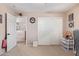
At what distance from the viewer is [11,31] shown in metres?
4.14

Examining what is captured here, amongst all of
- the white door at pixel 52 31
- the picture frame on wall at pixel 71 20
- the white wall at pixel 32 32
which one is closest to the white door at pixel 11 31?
the white door at pixel 52 31

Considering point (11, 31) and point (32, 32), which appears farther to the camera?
point (32, 32)

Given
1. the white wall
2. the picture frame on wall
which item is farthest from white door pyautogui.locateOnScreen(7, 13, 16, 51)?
the picture frame on wall

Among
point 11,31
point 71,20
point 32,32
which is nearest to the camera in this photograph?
point 71,20

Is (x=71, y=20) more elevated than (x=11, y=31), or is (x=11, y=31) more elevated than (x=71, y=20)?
(x=71, y=20)

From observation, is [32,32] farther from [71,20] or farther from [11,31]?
[71,20]

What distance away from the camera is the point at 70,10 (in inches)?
154

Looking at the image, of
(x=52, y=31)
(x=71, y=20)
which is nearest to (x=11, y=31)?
(x=52, y=31)

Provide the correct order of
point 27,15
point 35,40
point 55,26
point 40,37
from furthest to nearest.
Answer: point 35,40
point 40,37
point 27,15
point 55,26

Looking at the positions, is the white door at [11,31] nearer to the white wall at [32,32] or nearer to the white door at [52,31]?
the white door at [52,31]

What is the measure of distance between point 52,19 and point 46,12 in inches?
12.0

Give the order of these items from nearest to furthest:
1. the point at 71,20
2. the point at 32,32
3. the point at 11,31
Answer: the point at 71,20 → the point at 11,31 → the point at 32,32

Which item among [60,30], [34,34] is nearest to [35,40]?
[34,34]

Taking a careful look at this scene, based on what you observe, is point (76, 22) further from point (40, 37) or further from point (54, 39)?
point (40, 37)
